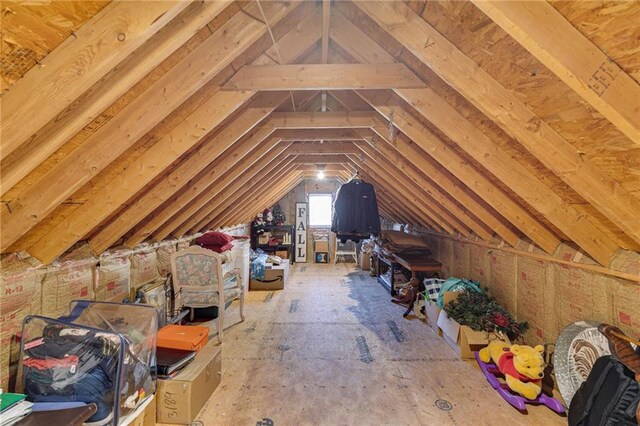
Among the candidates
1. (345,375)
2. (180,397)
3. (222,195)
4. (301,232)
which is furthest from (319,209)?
(180,397)

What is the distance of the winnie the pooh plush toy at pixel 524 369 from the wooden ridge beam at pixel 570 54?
1.90m

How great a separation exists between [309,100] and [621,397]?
10.7ft

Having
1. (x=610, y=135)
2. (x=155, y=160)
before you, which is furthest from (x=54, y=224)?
(x=610, y=135)

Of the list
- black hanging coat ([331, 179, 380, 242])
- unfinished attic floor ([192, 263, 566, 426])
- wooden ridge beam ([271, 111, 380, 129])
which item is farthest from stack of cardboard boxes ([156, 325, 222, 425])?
black hanging coat ([331, 179, 380, 242])

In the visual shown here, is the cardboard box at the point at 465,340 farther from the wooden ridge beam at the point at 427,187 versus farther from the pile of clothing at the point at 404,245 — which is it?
the pile of clothing at the point at 404,245

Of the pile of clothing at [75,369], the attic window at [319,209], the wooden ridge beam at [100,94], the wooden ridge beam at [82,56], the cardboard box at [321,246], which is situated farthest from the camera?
the attic window at [319,209]

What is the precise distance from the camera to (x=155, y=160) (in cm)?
200

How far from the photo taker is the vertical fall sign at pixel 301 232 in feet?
27.8

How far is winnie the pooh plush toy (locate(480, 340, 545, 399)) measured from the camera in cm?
219

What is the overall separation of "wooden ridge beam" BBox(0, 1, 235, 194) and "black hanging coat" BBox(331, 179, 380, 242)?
312 cm

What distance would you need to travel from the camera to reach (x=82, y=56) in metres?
1.00

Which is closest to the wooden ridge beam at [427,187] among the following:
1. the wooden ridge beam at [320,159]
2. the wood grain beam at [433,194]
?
the wood grain beam at [433,194]

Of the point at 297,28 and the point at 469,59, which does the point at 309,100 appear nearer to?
the point at 297,28

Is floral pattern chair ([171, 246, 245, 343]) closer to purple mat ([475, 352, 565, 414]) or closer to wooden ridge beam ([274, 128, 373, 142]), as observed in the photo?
wooden ridge beam ([274, 128, 373, 142])
